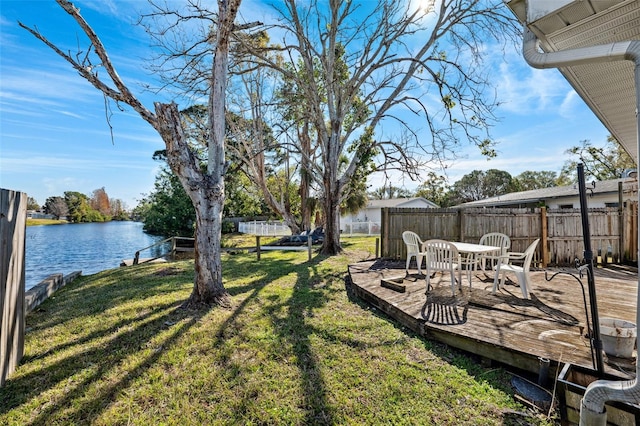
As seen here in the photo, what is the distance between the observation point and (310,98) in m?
9.87

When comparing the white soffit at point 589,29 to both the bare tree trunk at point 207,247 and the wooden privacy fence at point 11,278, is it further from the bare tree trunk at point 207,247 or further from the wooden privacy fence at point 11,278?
the wooden privacy fence at point 11,278

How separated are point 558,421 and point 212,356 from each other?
3134 millimetres

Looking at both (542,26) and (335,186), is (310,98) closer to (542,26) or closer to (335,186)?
(335,186)

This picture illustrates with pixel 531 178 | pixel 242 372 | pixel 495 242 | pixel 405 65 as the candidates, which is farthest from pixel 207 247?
pixel 531 178

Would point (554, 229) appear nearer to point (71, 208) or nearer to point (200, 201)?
point (200, 201)

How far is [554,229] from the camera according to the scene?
25.4 feet

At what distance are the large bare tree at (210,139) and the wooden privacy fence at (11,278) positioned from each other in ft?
6.12

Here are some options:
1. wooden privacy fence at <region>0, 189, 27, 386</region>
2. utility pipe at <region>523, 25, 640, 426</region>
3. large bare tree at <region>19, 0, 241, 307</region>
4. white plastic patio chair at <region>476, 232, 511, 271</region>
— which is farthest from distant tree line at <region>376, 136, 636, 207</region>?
wooden privacy fence at <region>0, 189, 27, 386</region>

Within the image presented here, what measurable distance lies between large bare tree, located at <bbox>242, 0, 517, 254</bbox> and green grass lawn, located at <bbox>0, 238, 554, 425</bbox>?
6.84 metres

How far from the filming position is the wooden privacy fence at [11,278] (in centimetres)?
256

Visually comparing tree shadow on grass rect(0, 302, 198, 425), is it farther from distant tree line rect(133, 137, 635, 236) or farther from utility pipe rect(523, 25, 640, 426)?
distant tree line rect(133, 137, 635, 236)

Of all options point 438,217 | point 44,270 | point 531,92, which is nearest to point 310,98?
→ point 438,217

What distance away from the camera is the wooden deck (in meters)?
2.71

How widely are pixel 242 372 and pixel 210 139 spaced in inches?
141
